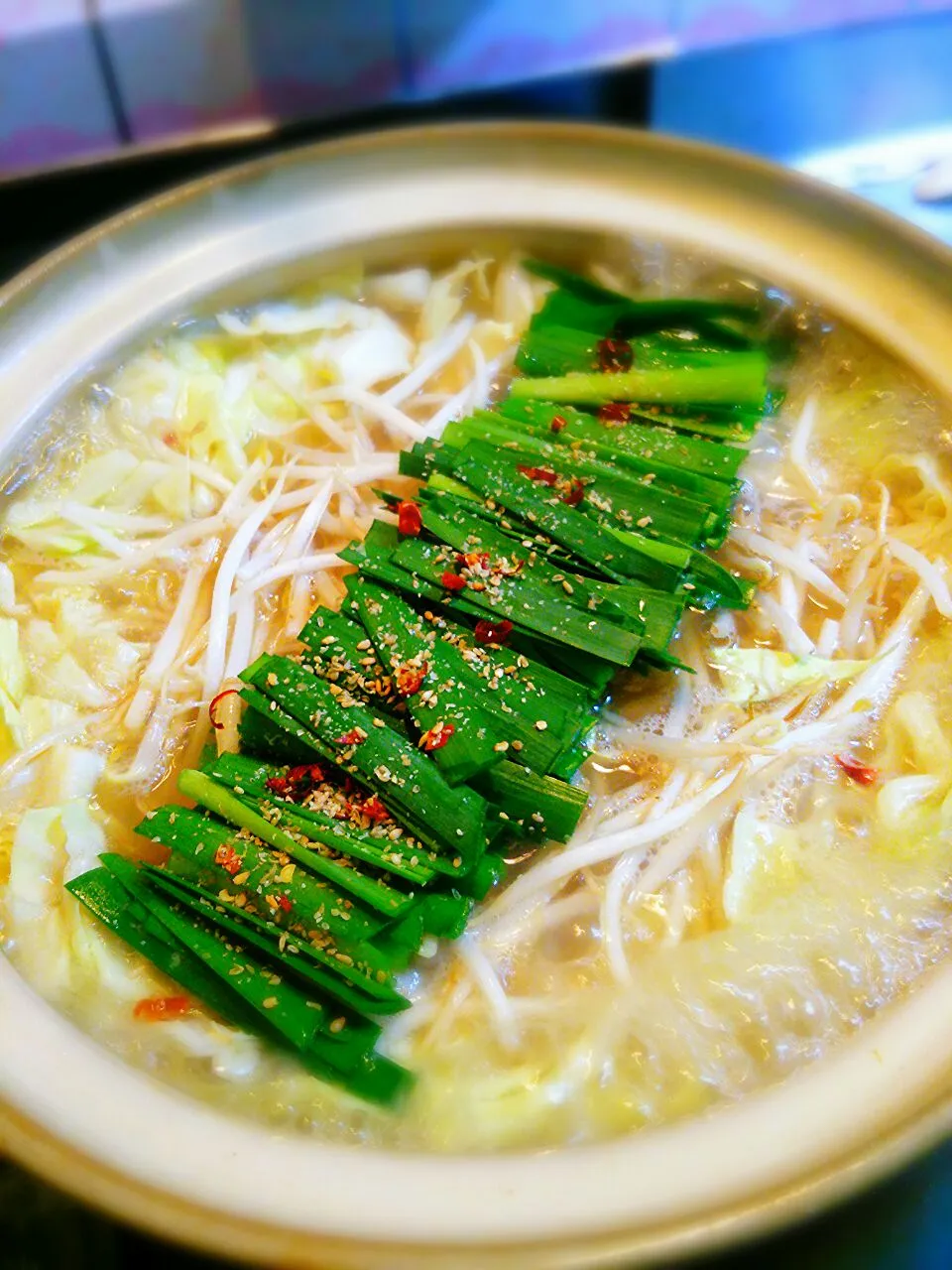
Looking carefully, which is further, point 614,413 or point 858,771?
point 614,413

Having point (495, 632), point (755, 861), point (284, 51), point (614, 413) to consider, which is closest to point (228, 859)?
point (495, 632)

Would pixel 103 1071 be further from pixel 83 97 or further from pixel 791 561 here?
pixel 83 97

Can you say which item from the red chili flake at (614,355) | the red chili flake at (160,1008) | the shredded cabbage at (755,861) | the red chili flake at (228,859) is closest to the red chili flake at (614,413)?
the red chili flake at (614,355)

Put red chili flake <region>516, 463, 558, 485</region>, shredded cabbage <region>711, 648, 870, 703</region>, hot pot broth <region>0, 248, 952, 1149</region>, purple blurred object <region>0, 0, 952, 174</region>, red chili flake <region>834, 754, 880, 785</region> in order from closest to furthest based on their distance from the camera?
hot pot broth <region>0, 248, 952, 1149</region>, red chili flake <region>834, 754, 880, 785</region>, shredded cabbage <region>711, 648, 870, 703</region>, red chili flake <region>516, 463, 558, 485</region>, purple blurred object <region>0, 0, 952, 174</region>

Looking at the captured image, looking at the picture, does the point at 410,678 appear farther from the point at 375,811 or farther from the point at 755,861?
the point at 755,861

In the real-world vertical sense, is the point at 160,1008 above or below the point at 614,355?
below

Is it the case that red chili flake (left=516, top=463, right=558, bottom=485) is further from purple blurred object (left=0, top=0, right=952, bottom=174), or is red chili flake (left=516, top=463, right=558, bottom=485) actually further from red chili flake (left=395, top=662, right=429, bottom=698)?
purple blurred object (left=0, top=0, right=952, bottom=174)

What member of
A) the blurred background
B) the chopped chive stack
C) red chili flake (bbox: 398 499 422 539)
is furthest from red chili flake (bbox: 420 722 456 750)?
the blurred background
